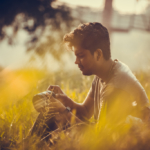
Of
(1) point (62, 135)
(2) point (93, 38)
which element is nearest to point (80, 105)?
(2) point (93, 38)

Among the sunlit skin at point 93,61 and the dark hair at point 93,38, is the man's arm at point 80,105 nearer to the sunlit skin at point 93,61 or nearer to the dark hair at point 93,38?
the sunlit skin at point 93,61

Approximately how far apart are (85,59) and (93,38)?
0.23 metres

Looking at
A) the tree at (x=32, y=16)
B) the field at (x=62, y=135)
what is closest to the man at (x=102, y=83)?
the field at (x=62, y=135)

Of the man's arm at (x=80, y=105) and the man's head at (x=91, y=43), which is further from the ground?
the man's head at (x=91, y=43)

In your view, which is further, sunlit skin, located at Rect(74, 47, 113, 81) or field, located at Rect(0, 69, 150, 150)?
sunlit skin, located at Rect(74, 47, 113, 81)

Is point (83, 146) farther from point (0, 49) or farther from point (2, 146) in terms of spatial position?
point (0, 49)

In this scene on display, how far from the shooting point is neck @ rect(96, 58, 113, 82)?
2084mm

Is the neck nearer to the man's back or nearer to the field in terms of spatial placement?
the man's back

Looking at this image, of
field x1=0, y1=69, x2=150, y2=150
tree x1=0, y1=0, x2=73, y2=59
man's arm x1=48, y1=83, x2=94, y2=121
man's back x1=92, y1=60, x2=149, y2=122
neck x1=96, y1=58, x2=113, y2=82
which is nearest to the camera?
field x1=0, y1=69, x2=150, y2=150

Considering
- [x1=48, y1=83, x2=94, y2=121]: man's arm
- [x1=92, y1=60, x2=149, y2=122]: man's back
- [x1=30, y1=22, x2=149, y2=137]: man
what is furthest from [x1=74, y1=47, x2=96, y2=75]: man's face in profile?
[x1=48, y1=83, x2=94, y2=121]: man's arm

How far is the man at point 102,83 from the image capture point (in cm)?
183

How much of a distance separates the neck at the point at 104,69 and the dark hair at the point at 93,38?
0.06 meters

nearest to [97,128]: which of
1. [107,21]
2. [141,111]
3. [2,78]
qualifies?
[141,111]

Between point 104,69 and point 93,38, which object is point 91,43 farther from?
point 104,69
